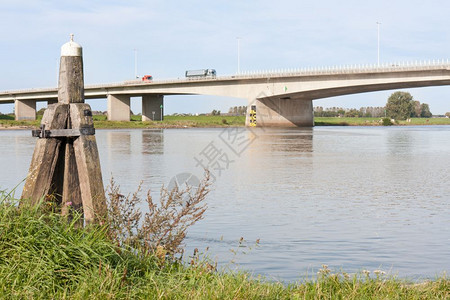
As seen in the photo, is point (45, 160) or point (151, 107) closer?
point (45, 160)

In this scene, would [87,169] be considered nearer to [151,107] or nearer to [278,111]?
[278,111]

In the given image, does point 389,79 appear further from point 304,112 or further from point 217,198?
point 217,198

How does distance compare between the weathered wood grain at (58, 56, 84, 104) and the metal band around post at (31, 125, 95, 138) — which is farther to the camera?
the weathered wood grain at (58, 56, 84, 104)

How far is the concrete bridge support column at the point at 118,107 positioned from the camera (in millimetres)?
102562

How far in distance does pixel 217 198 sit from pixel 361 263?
21.9 ft

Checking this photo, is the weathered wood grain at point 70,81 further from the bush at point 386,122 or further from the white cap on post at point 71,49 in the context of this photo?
the bush at point 386,122

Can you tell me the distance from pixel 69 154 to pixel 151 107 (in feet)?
328

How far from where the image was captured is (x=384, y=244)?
9.62m

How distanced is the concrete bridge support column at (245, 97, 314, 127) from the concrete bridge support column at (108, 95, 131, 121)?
2558 cm

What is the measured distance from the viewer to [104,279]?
575 centimetres

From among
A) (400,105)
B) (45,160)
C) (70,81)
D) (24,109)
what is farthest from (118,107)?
(45,160)

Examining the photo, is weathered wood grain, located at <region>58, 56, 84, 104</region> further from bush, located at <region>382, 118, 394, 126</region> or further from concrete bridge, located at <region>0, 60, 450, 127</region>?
bush, located at <region>382, 118, 394, 126</region>

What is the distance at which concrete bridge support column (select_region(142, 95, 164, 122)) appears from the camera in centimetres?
10675

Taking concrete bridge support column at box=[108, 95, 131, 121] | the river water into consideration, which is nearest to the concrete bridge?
concrete bridge support column at box=[108, 95, 131, 121]
